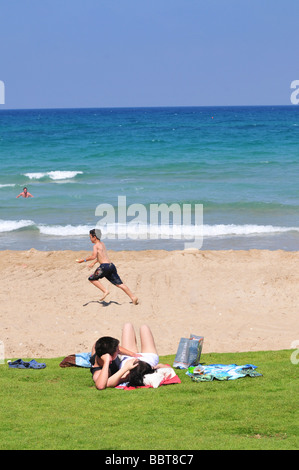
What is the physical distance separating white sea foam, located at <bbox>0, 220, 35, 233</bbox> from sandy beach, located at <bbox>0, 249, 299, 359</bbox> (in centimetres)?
505

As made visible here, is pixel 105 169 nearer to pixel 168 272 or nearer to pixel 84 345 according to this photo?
pixel 168 272

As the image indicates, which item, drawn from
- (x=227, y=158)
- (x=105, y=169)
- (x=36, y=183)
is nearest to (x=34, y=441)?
(x=36, y=183)

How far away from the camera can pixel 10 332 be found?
37.8ft

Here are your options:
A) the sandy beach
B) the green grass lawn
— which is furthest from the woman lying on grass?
the sandy beach

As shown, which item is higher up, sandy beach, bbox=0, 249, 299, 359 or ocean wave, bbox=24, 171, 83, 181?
ocean wave, bbox=24, 171, 83, 181

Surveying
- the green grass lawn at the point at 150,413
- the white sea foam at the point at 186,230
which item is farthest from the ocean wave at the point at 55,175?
the green grass lawn at the point at 150,413

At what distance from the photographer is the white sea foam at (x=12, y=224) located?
22406 millimetres

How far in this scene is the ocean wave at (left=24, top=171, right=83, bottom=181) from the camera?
3606 centimetres

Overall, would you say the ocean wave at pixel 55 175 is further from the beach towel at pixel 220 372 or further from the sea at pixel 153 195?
the beach towel at pixel 220 372

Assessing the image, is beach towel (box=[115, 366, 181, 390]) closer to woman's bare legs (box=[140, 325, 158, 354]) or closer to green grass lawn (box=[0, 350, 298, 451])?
green grass lawn (box=[0, 350, 298, 451])

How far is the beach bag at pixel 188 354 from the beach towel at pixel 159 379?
2.62 ft

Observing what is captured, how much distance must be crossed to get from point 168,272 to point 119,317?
300 cm

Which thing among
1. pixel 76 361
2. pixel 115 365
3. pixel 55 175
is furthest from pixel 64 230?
pixel 55 175
